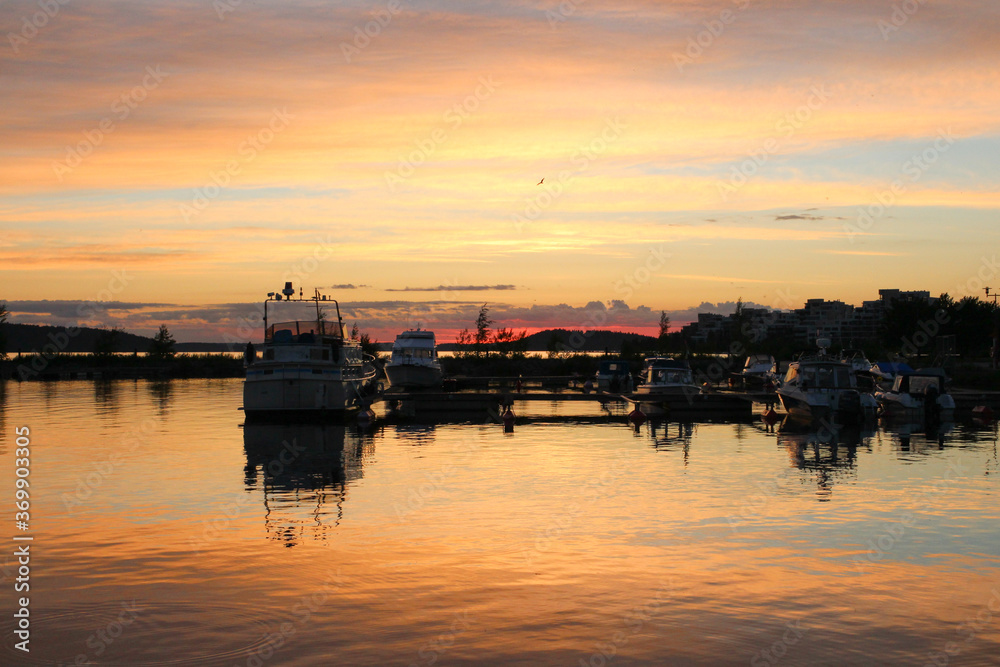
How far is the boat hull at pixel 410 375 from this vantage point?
63.0 meters

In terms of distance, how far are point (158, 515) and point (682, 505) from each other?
1087 centimetres

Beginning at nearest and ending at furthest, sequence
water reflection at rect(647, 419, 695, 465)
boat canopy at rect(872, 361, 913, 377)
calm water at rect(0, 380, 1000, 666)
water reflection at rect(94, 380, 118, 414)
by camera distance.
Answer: calm water at rect(0, 380, 1000, 666) < water reflection at rect(647, 419, 695, 465) < water reflection at rect(94, 380, 118, 414) < boat canopy at rect(872, 361, 913, 377)

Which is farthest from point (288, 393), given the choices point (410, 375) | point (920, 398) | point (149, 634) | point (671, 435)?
point (920, 398)

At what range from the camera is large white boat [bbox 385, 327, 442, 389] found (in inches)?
2488

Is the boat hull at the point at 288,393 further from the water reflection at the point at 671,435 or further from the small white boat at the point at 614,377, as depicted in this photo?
the small white boat at the point at 614,377

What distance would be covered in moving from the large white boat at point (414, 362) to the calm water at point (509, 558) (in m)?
33.0

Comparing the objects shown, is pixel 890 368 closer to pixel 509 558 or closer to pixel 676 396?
pixel 676 396

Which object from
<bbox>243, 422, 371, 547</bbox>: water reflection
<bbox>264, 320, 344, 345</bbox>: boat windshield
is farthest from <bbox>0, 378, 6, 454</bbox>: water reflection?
<bbox>264, 320, 344, 345</bbox>: boat windshield

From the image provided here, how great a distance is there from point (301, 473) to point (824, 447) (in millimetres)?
18192

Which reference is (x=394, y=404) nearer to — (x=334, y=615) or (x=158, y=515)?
(x=158, y=515)

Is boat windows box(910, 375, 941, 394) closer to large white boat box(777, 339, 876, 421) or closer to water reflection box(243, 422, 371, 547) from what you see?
large white boat box(777, 339, 876, 421)

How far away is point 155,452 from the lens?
1171 inches

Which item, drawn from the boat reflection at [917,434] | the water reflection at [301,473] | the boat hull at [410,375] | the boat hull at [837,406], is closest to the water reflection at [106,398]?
the water reflection at [301,473]

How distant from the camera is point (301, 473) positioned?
25547 mm
